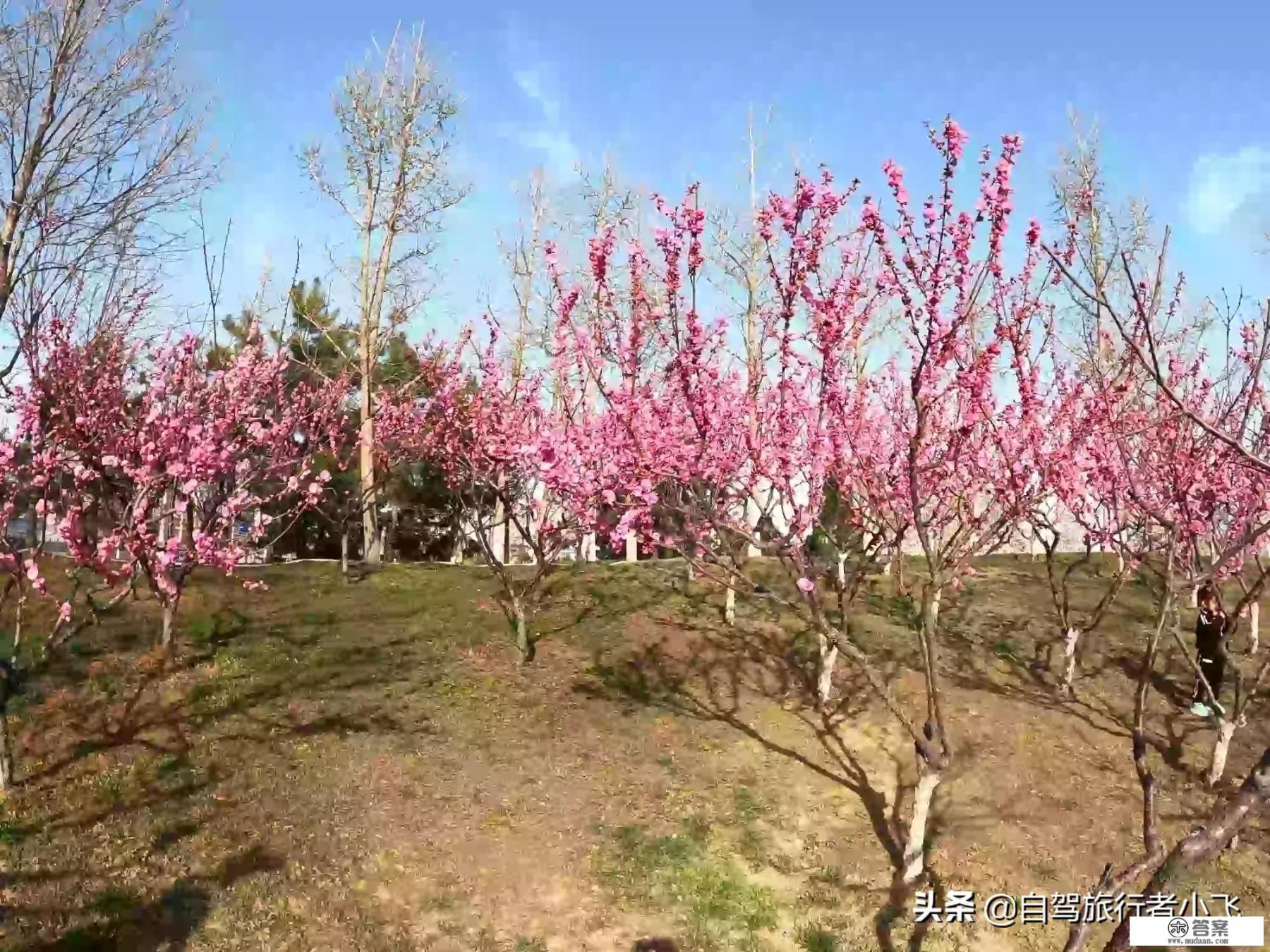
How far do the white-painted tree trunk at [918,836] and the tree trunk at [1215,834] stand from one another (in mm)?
4493

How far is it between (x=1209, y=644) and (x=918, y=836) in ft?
18.3

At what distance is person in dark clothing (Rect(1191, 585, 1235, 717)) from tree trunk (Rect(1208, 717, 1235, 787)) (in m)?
0.36

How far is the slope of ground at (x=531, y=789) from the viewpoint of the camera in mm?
6473

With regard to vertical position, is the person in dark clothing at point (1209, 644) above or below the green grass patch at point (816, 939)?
above

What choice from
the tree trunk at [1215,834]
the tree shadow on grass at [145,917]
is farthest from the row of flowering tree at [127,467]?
the tree trunk at [1215,834]

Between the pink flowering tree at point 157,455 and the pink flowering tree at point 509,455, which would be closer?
the pink flowering tree at point 157,455

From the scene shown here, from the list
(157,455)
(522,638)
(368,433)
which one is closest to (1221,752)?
(522,638)

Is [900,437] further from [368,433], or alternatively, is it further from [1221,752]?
[368,433]

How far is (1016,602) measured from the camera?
596 inches

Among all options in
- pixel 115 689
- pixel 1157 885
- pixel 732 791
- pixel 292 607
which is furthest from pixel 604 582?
pixel 1157 885

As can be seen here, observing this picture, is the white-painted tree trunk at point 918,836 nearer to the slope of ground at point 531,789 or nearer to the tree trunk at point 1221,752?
the slope of ground at point 531,789

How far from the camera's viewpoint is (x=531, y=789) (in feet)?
26.7

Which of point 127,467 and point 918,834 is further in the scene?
point 127,467

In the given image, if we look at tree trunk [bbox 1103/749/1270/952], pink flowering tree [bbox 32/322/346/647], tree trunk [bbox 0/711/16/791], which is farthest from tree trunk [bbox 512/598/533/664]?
tree trunk [bbox 1103/749/1270/952]
